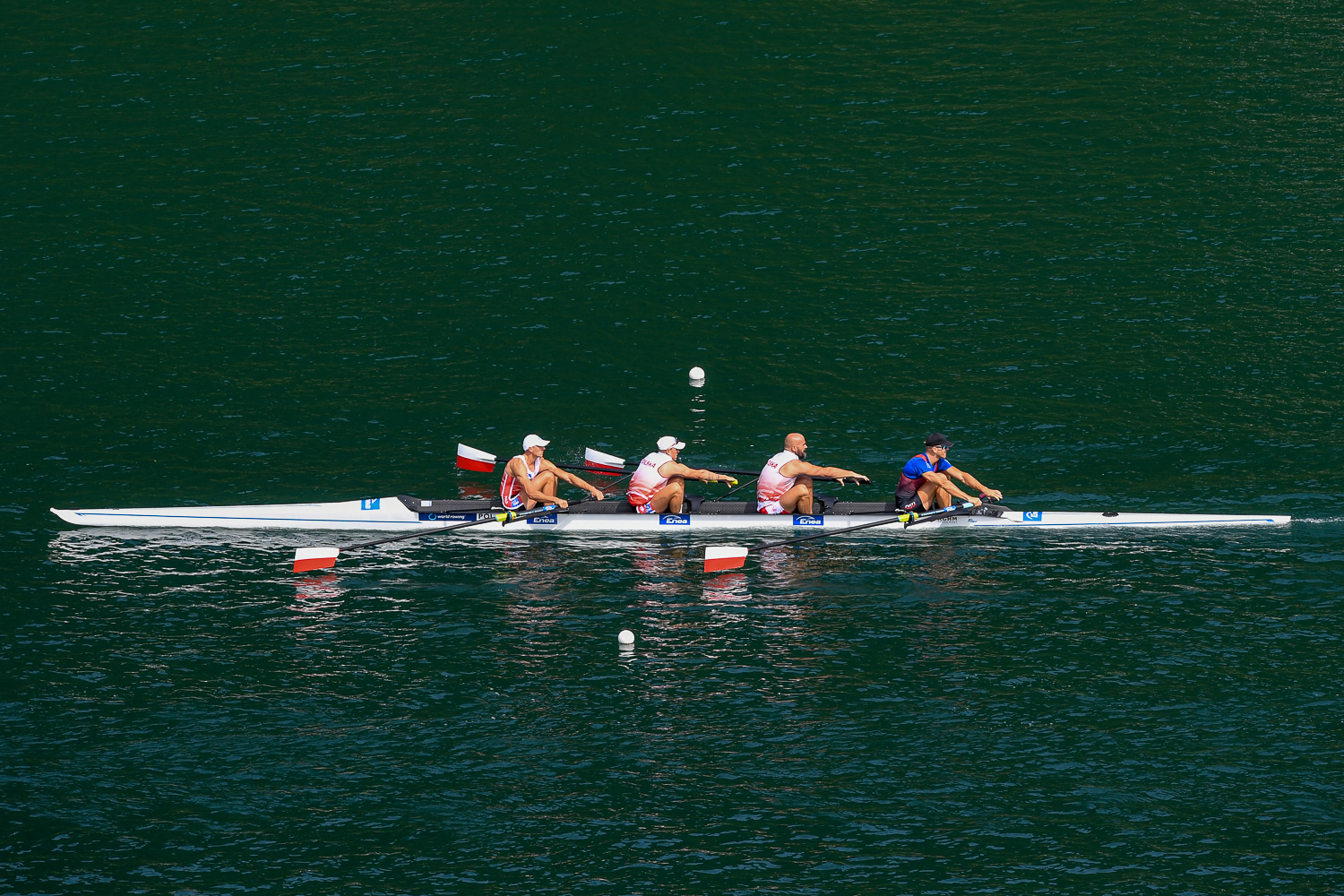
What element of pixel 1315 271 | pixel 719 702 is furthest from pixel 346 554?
pixel 1315 271

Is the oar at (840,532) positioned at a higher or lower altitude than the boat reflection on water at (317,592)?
higher

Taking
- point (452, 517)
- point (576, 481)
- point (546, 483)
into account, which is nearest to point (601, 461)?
point (576, 481)

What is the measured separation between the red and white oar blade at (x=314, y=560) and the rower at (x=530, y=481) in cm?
470

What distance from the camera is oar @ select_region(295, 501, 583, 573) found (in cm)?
3547

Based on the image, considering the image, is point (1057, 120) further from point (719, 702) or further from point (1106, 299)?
point (719, 702)

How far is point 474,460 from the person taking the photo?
4084cm

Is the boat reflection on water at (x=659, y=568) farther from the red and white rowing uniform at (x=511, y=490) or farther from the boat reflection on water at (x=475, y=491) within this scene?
the boat reflection on water at (x=475, y=491)

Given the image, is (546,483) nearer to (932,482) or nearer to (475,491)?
(475,491)

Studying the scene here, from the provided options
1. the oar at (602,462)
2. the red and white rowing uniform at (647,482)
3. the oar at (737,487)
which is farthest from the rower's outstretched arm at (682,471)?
the oar at (602,462)

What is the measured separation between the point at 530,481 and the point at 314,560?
18.3ft

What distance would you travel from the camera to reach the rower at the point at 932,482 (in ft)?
124

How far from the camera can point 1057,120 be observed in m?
61.7

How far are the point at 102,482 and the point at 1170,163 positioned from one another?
38410 millimetres

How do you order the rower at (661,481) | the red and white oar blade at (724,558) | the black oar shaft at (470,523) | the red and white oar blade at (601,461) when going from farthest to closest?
the red and white oar blade at (601,461)
the rower at (661,481)
the black oar shaft at (470,523)
the red and white oar blade at (724,558)
